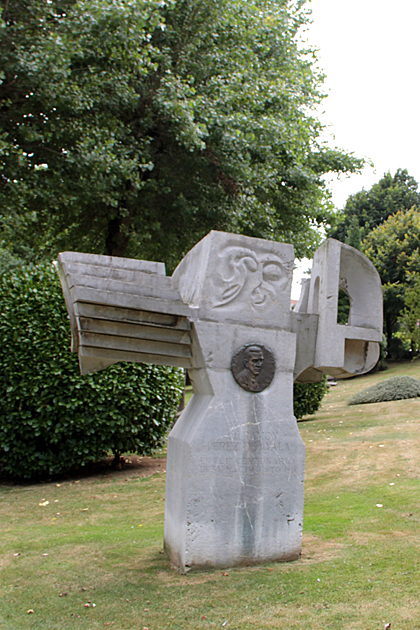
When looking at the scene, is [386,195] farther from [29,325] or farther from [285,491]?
[285,491]

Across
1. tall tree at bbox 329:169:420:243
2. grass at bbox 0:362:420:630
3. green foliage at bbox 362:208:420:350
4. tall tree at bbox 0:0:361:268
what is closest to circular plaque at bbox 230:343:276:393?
grass at bbox 0:362:420:630

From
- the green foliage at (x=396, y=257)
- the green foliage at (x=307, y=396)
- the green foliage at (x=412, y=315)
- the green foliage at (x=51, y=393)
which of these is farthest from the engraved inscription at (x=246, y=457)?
the green foliage at (x=396, y=257)

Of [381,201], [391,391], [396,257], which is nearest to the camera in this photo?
[391,391]

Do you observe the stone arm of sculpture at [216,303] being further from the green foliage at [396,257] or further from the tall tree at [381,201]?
the tall tree at [381,201]

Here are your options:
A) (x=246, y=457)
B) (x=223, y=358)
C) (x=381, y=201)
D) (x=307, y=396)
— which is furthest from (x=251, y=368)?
(x=381, y=201)

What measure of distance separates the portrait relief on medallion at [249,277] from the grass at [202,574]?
97.2 inches

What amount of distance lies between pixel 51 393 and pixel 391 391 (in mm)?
11387

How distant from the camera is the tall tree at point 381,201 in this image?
125ft

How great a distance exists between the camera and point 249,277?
5.38m

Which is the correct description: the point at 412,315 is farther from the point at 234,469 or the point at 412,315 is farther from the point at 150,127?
the point at 234,469

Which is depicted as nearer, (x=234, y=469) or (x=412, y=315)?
(x=234, y=469)

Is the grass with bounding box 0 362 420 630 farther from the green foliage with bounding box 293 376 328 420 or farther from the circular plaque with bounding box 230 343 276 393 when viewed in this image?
the green foliage with bounding box 293 376 328 420

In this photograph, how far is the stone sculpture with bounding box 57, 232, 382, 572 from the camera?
4.99m

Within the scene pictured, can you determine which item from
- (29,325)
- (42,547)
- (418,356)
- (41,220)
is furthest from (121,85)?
(418,356)
